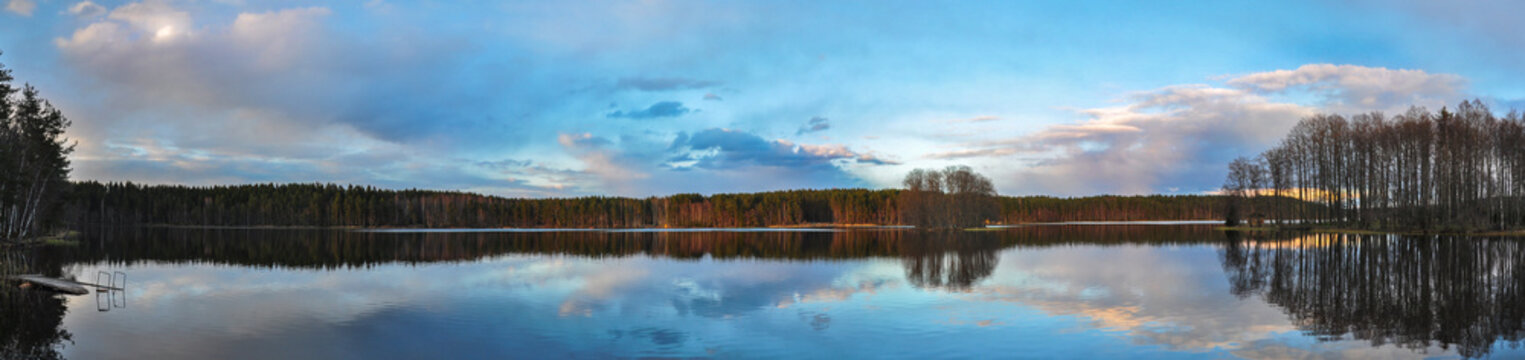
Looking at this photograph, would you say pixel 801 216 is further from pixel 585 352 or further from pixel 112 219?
pixel 585 352

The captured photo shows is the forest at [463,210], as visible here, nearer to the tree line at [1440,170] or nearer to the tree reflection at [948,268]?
the tree line at [1440,170]

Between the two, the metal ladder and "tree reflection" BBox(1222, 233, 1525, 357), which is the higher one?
"tree reflection" BBox(1222, 233, 1525, 357)

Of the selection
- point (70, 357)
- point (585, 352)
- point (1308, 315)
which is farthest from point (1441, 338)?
point (70, 357)

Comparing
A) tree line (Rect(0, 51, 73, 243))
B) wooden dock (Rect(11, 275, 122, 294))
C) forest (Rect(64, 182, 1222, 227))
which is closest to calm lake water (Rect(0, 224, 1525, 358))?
wooden dock (Rect(11, 275, 122, 294))

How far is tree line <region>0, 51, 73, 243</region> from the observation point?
50.1m

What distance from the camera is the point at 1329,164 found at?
81.8 m

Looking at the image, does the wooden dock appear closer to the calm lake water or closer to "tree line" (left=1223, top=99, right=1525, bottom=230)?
the calm lake water

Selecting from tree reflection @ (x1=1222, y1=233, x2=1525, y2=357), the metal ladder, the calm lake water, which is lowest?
the metal ladder

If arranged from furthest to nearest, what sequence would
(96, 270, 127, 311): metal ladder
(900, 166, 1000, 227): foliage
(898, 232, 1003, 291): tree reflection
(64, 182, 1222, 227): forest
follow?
1. (64, 182, 1222, 227): forest
2. (900, 166, 1000, 227): foliage
3. (898, 232, 1003, 291): tree reflection
4. (96, 270, 127, 311): metal ladder

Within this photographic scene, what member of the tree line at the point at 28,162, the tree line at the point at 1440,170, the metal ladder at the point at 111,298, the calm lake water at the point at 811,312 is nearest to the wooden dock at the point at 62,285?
the metal ladder at the point at 111,298

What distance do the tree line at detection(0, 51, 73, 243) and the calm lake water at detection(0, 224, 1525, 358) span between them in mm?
19116

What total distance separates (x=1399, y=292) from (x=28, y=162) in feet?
251

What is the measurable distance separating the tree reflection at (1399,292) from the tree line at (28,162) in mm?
60860

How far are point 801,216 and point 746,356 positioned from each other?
174 meters
